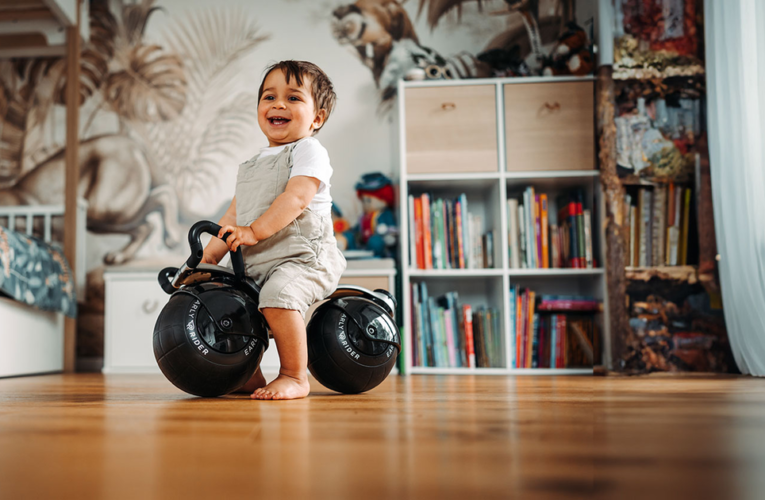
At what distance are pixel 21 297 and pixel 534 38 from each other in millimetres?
2326

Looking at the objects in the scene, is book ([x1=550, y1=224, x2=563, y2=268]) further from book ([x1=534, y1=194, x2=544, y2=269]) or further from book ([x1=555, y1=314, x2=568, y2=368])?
book ([x1=555, y1=314, x2=568, y2=368])

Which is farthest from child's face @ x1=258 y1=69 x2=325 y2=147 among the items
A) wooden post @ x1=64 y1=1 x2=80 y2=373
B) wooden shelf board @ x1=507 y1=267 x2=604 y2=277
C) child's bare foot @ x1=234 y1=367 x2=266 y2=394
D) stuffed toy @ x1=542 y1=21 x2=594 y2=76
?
wooden post @ x1=64 y1=1 x2=80 y2=373

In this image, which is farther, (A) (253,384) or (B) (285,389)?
(A) (253,384)

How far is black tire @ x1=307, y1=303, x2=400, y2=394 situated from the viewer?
130cm

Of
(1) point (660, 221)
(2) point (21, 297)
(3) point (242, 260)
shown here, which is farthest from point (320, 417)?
(2) point (21, 297)

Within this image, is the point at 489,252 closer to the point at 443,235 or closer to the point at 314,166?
the point at 443,235

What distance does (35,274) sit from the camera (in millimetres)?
2387

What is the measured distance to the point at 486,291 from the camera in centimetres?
281

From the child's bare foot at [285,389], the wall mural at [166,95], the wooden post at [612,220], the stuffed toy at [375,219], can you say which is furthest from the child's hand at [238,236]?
the wall mural at [166,95]

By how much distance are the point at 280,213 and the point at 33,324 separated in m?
1.65

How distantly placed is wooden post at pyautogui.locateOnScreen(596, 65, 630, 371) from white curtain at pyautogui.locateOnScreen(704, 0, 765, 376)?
32 centimetres

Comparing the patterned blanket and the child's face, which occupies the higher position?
the child's face

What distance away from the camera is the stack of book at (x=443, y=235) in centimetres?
253

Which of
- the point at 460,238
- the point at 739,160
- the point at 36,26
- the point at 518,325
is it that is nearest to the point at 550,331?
the point at 518,325
